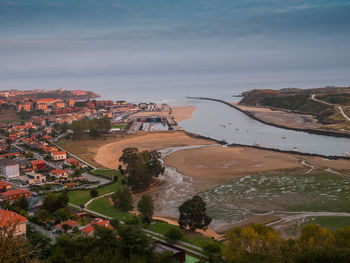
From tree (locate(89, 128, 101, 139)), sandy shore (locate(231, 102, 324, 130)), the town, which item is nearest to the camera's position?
the town

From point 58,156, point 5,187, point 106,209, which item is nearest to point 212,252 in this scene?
point 106,209

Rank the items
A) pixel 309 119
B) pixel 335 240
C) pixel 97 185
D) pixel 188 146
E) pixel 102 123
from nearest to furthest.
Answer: pixel 335 240, pixel 97 185, pixel 188 146, pixel 102 123, pixel 309 119

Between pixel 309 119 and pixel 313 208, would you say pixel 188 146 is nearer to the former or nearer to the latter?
pixel 313 208

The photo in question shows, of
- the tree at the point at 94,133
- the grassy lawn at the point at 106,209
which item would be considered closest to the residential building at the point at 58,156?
the tree at the point at 94,133

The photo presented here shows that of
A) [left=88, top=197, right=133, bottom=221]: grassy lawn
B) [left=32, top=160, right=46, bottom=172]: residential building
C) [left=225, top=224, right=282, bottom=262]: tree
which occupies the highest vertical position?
[left=225, top=224, right=282, bottom=262]: tree

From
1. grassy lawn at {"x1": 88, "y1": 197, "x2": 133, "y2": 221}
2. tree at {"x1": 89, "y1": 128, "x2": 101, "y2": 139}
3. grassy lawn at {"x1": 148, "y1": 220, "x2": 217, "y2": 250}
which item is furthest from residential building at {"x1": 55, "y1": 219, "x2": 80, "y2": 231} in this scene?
tree at {"x1": 89, "y1": 128, "x2": 101, "y2": 139}

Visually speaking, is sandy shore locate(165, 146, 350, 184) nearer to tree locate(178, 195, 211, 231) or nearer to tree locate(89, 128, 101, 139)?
tree locate(178, 195, 211, 231)

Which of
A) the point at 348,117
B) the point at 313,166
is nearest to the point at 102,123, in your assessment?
the point at 313,166
